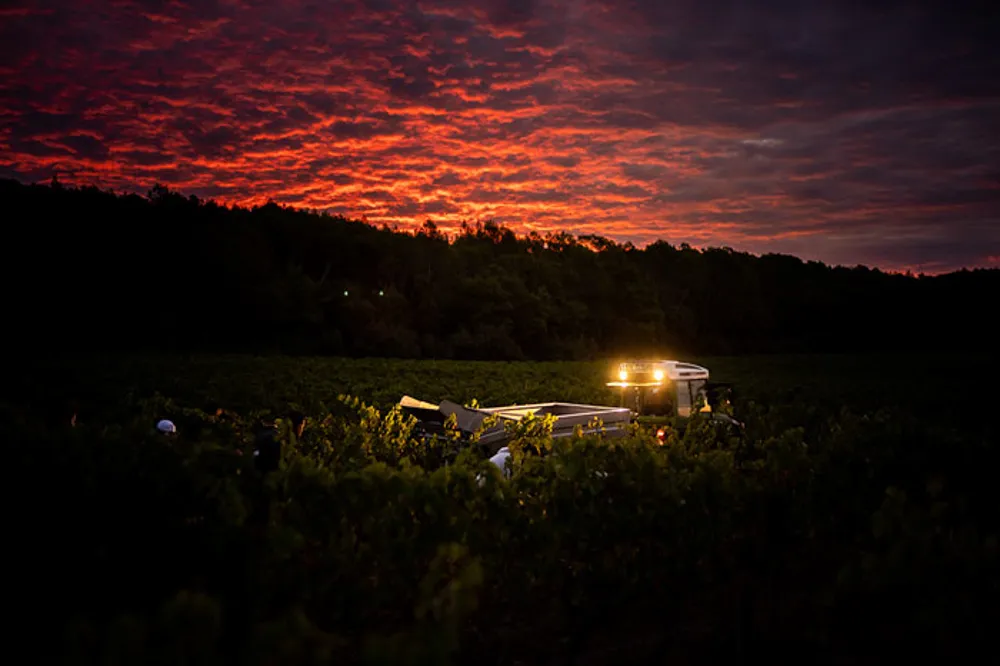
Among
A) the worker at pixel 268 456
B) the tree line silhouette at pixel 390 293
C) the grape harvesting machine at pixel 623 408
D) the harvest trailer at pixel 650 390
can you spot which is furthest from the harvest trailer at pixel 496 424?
the tree line silhouette at pixel 390 293

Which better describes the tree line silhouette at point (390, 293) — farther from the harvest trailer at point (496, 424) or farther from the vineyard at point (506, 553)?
the vineyard at point (506, 553)

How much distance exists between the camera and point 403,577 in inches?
196

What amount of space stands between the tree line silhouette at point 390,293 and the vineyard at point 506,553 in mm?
58453

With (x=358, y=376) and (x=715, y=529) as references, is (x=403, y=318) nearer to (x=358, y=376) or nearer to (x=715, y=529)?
(x=358, y=376)

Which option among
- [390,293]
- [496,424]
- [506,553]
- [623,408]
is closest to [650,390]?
[623,408]

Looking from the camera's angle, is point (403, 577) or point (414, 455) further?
point (414, 455)

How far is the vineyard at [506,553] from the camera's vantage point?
3.46 m

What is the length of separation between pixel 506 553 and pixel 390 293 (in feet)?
223

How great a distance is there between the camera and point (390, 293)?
72.3m

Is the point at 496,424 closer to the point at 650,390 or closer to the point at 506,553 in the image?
the point at 650,390

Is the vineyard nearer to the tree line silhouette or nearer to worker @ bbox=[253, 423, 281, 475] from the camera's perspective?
worker @ bbox=[253, 423, 281, 475]

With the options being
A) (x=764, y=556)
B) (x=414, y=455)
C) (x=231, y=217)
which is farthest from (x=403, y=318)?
(x=764, y=556)

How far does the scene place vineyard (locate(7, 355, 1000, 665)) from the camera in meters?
3.46

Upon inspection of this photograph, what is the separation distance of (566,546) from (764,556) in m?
1.59
